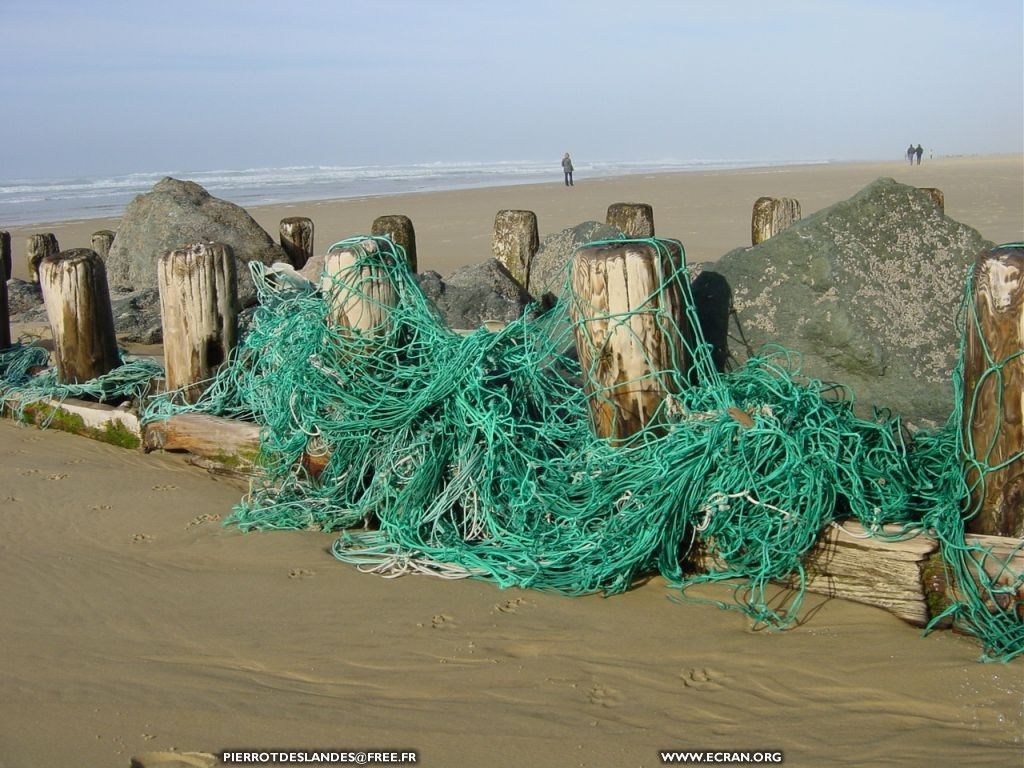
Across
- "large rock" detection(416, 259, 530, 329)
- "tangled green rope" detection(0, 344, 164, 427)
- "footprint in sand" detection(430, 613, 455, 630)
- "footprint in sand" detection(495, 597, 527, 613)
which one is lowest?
"footprint in sand" detection(495, 597, 527, 613)

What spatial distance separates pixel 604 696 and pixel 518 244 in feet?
18.9

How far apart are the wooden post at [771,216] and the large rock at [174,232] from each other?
467 centimetres

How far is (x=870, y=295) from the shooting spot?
4789mm

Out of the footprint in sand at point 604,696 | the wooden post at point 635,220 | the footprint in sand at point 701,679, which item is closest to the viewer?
the footprint in sand at point 604,696

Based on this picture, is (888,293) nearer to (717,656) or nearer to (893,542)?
(893,542)

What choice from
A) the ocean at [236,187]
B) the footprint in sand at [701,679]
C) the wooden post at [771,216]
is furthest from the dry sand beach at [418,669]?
the ocean at [236,187]

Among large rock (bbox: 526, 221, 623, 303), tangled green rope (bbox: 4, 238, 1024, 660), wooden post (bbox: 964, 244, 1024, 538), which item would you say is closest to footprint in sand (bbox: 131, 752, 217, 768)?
tangled green rope (bbox: 4, 238, 1024, 660)

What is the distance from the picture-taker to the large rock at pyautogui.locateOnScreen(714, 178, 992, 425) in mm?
4605

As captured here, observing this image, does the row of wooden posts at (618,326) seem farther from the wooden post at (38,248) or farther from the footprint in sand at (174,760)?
the wooden post at (38,248)

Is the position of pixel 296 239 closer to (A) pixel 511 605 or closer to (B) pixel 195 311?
(B) pixel 195 311

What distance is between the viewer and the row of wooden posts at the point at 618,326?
3516 millimetres

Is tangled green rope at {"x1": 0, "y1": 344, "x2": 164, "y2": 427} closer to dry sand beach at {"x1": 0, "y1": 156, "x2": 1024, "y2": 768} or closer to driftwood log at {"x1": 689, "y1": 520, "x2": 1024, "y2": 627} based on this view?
dry sand beach at {"x1": 0, "y1": 156, "x2": 1024, "y2": 768}

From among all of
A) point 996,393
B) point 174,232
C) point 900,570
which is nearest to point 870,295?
point 996,393

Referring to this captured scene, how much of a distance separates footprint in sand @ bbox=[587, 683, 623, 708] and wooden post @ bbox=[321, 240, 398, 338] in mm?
2106
